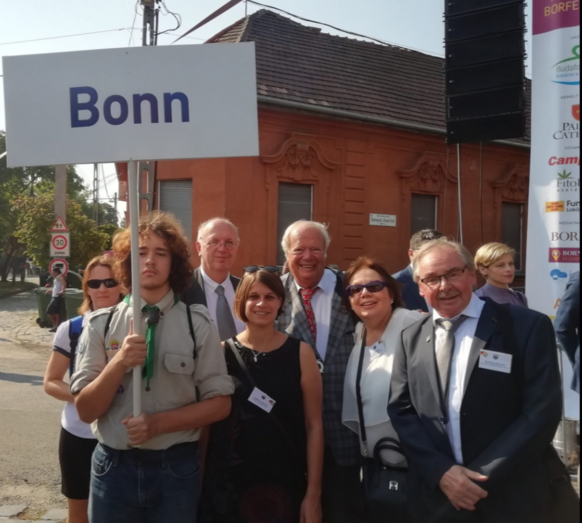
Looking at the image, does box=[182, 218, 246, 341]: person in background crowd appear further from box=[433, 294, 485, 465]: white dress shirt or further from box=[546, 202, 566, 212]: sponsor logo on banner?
box=[546, 202, 566, 212]: sponsor logo on banner

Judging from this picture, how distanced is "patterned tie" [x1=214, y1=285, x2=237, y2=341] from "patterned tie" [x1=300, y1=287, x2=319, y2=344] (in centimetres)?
45

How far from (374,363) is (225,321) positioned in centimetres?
101

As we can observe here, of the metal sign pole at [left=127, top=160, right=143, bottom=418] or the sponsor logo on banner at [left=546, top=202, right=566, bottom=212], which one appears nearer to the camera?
the metal sign pole at [left=127, top=160, right=143, bottom=418]

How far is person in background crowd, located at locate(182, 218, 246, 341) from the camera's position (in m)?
3.46

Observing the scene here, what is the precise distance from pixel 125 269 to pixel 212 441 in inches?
33.4

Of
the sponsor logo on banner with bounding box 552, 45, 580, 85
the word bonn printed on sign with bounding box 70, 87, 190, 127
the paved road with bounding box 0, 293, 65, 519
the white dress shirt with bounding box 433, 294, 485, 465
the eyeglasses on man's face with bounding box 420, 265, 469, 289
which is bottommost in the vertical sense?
the paved road with bounding box 0, 293, 65, 519

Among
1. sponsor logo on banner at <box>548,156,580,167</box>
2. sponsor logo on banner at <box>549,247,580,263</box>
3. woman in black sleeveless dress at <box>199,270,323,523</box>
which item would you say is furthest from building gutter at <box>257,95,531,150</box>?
woman in black sleeveless dress at <box>199,270,323,523</box>

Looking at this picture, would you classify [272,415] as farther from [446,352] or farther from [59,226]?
[59,226]

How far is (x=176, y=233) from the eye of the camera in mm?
2627

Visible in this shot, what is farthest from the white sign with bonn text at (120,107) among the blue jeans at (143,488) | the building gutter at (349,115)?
the building gutter at (349,115)

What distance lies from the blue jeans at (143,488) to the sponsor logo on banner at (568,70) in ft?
12.9

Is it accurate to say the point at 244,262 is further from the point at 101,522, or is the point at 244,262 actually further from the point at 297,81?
the point at 101,522

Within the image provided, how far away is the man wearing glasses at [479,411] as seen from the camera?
7.29 feet

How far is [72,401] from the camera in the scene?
120 inches
